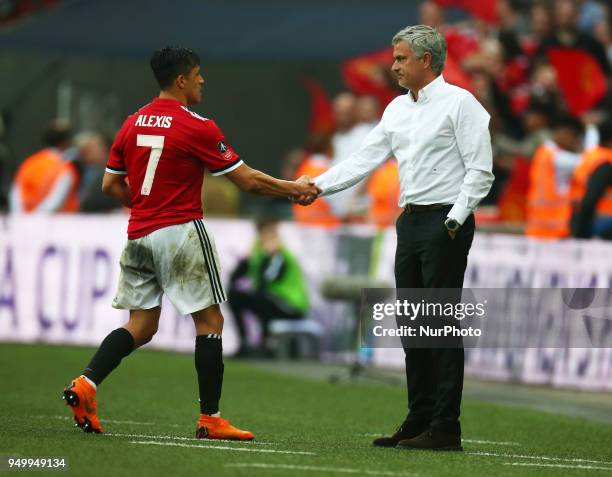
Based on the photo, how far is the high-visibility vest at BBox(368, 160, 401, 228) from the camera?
680 inches

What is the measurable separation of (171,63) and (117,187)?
2.82 feet

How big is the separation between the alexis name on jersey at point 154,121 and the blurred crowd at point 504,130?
6467 millimetres

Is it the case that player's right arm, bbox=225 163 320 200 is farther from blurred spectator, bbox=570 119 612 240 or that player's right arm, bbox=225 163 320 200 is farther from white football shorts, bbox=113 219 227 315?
blurred spectator, bbox=570 119 612 240

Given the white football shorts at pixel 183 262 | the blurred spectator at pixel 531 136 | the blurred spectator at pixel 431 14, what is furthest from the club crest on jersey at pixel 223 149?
the blurred spectator at pixel 431 14

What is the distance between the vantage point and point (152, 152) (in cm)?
950

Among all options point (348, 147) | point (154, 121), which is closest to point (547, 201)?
point (348, 147)

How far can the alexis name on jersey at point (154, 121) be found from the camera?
948cm

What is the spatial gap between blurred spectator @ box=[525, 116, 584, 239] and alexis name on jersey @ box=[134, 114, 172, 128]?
687 cm

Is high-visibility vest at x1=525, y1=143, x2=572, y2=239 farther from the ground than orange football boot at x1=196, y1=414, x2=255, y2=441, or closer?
farther from the ground

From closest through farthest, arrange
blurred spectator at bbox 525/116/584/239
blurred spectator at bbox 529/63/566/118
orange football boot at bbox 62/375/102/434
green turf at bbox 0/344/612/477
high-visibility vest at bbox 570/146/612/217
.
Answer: green turf at bbox 0/344/612/477, orange football boot at bbox 62/375/102/434, high-visibility vest at bbox 570/146/612/217, blurred spectator at bbox 525/116/584/239, blurred spectator at bbox 529/63/566/118

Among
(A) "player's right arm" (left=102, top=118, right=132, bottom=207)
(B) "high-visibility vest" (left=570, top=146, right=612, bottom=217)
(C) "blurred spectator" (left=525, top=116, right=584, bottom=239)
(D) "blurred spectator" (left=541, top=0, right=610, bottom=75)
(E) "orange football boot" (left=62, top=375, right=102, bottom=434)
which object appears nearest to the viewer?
(E) "orange football boot" (left=62, top=375, right=102, bottom=434)

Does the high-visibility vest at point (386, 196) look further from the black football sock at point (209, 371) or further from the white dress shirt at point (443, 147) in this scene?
the black football sock at point (209, 371)

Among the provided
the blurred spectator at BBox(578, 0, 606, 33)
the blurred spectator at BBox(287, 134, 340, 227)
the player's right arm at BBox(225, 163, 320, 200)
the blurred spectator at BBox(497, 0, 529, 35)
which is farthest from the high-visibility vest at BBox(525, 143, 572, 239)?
the player's right arm at BBox(225, 163, 320, 200)

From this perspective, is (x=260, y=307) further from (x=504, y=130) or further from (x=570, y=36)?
(x=570, y=36)
